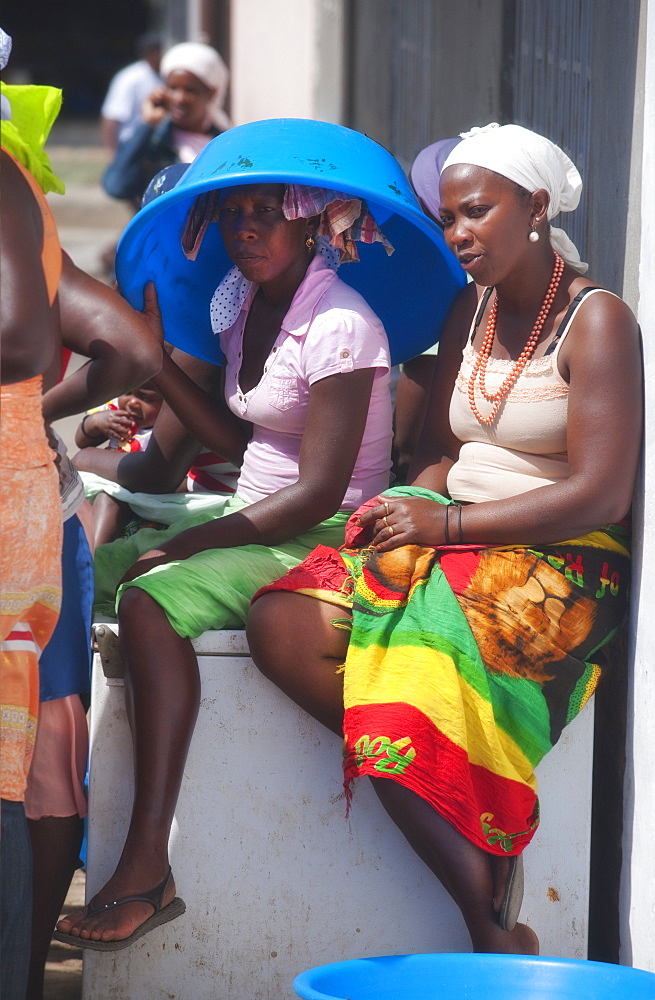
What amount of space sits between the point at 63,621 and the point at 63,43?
25.6 metres

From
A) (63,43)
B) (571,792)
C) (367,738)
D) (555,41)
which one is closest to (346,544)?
(367,738)

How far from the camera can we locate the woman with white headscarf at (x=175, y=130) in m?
Answer: 6.86

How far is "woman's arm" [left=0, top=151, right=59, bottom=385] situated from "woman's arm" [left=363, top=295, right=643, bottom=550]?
40.2 inches

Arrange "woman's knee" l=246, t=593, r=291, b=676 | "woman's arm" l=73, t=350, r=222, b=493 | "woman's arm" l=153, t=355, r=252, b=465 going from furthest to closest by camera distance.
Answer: "woman's arm" l=73, t=350, r=222, b=493 < "woman's arm" l=153, t=355, r=252, b=465 < "woman's knee" l=246, t=593, r=291, b=676

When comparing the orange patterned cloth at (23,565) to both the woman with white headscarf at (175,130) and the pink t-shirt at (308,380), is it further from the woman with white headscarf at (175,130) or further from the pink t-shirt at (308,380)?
the woman with white headscarf at (175,130)

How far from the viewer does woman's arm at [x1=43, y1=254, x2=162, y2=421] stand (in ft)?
7.84

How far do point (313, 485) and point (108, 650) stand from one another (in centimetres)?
58

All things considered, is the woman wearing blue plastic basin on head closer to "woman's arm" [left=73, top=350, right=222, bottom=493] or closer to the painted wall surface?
"woman's arm" [left=73, top=350, right=222, bottom=493]

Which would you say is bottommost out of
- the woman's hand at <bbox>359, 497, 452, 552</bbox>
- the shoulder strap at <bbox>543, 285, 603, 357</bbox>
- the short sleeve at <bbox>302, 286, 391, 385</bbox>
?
the woman's hand at <bbox>359, 497, 452, 552</bbox>

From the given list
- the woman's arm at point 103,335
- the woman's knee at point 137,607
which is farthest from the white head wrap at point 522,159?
the woman's knee at point 137,607

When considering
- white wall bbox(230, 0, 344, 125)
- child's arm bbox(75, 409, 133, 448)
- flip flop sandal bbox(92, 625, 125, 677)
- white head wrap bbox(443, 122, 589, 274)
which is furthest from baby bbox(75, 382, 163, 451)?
white wall bbox(230, 0, 344, 125)

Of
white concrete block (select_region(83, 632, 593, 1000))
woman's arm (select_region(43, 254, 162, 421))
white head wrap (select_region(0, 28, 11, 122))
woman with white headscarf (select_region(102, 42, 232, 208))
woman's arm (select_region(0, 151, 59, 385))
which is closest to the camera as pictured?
woman's arm (select_region(0, 151, 59, 385))

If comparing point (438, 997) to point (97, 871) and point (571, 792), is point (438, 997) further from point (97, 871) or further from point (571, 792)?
point (97, 871)

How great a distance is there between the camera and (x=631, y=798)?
9.00 ft
